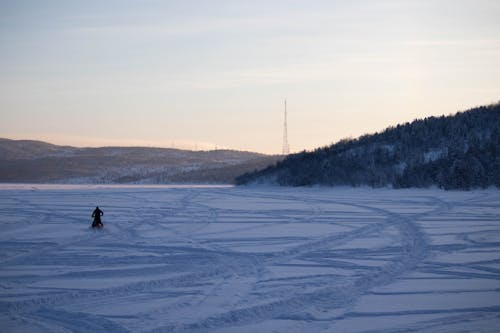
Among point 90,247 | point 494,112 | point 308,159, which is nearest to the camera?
point 90,247

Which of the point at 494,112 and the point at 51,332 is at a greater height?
the point at 494,112

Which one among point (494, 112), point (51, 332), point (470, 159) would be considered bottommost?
point (51, 332)

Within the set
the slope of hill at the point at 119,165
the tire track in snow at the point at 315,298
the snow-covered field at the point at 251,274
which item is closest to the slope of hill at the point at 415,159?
the snow-covered field at the point at 251,274

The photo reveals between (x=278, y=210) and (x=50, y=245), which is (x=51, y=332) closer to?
(x=50, y=245)

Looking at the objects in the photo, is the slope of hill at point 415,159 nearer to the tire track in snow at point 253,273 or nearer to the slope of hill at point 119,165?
the slope of hill at point 119,165

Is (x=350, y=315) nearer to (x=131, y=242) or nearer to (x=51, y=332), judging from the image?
(x=51, y=332)

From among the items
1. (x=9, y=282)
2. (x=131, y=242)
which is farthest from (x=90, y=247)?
(x=9, y=282)

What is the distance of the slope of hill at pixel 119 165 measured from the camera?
208ft

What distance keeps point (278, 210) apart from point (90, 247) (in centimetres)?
1079

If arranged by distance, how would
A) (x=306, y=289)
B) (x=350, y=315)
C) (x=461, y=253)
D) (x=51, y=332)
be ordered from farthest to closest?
(x=461, y=253), (x=306, y=289), (x=350, y=315), (x=51, y=332)

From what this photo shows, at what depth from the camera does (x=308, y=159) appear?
46.7 meters

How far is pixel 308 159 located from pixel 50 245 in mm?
35415

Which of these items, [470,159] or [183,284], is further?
[470,159]

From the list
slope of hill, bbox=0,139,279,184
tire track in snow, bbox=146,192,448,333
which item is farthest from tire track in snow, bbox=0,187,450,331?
slope of hill, bbox=0,139,279,184
